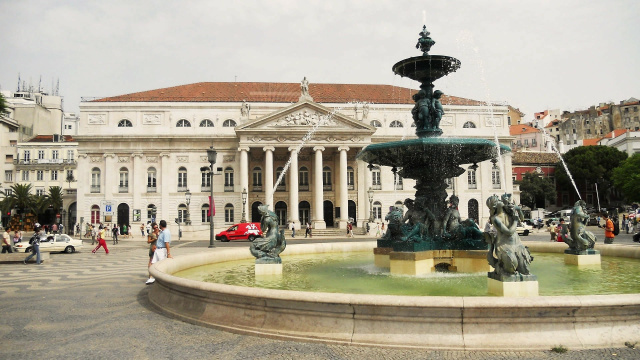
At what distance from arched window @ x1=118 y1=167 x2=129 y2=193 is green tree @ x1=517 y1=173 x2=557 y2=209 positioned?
167 ft

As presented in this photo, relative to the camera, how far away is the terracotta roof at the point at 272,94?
52.8 metres

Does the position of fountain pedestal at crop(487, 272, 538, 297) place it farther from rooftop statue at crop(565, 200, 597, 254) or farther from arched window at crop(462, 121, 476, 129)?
A: arched window at crop(462, 121, 476, 129)

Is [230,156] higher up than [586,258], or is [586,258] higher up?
[230,156]

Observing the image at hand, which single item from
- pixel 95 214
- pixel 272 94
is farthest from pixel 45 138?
pixel 272 94

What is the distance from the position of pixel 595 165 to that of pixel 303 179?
139 ft

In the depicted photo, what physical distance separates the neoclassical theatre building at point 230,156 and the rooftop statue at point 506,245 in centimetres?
3976

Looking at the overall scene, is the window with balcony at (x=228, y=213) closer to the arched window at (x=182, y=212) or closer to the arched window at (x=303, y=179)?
the arched window at (x=182, y=212)

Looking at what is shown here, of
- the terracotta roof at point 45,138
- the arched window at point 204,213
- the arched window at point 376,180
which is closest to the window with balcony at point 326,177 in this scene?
the arched window at point 376,180

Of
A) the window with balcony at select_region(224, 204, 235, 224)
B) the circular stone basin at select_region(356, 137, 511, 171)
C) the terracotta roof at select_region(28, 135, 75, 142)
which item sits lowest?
the window with balcony at select_region(224, 204, 235, 224)

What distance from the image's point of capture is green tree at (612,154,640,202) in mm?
52844

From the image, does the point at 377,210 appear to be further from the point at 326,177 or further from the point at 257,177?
the point at 257,177

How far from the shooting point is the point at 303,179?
52.7 meters

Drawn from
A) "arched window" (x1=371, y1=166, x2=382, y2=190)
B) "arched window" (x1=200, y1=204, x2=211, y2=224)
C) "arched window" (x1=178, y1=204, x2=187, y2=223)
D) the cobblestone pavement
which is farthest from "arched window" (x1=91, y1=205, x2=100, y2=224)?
the cobblestone pavement

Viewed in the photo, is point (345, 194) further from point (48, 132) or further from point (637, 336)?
point (48, 132)
